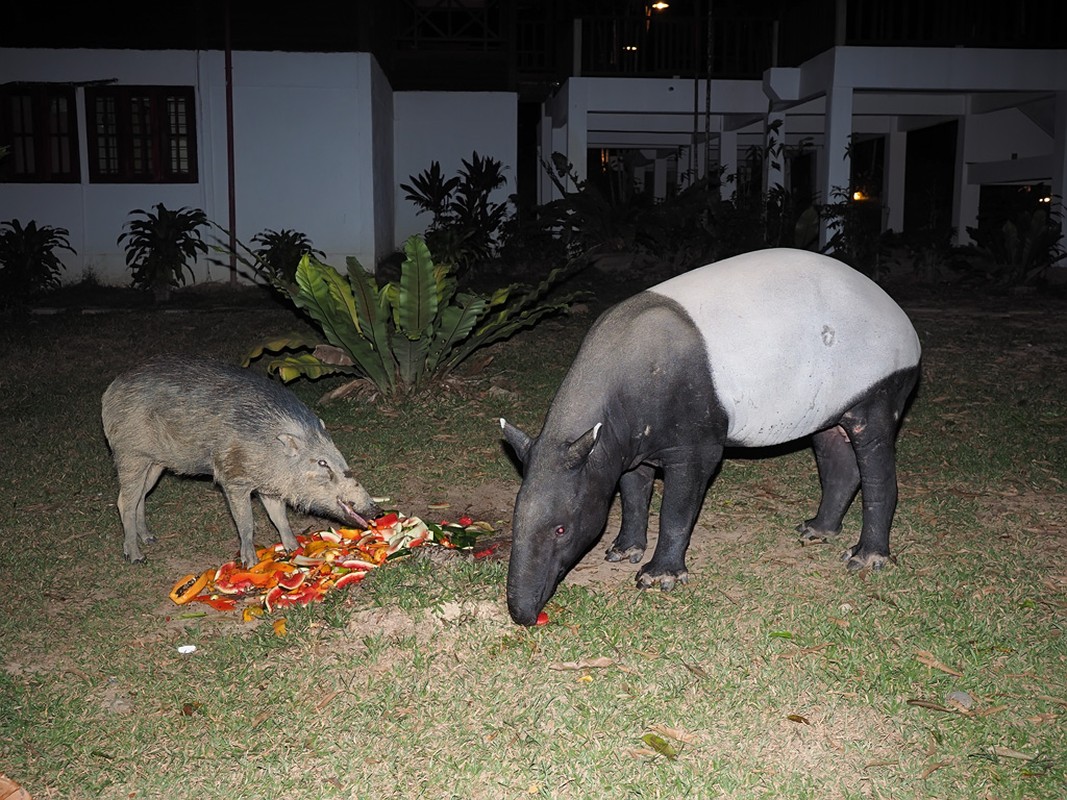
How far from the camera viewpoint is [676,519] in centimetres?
500

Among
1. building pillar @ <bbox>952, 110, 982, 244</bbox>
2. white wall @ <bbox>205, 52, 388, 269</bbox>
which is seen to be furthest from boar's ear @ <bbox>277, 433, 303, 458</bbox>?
building pillar @ <bbox>952, 110, 982, 244</bbox>

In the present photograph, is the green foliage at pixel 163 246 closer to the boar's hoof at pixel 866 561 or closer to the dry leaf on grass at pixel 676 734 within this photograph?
the boar's hoof at pixel 866 561

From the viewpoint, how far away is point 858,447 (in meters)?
5.29

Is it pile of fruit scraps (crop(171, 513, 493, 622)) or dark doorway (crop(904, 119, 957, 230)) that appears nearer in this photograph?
pile of fruit scraps (crop(171, 513, 493, 622))

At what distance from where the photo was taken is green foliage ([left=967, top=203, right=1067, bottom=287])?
14.4m

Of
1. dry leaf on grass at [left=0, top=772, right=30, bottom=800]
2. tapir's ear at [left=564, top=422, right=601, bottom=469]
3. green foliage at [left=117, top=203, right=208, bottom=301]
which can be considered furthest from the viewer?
green foliage at [left=117, top=203, right=208, bottom=301]

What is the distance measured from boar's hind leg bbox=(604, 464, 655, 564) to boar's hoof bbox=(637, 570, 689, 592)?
1.33 feet

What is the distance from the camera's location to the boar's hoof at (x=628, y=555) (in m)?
5.56

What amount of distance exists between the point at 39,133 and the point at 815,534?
1478cm

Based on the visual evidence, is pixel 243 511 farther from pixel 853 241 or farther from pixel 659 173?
pixel 659 173

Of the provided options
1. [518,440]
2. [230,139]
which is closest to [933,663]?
[518,440]

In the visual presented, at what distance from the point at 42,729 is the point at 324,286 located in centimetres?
462

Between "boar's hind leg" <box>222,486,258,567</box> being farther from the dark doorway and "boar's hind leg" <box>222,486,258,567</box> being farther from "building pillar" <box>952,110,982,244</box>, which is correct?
the dark doorway

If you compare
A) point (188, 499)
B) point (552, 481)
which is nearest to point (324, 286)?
point (188, 499)
